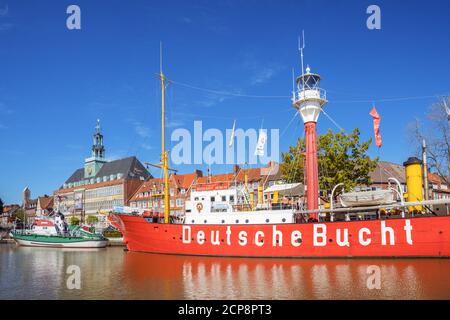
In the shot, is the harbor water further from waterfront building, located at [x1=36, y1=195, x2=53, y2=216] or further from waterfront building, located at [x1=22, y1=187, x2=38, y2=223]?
waterfront building, located at [x1=22, y1=187, x2=38, y2=223]

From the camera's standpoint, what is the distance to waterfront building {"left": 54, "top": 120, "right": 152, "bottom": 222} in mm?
84562

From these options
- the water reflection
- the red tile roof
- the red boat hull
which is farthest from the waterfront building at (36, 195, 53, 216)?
the water reflection

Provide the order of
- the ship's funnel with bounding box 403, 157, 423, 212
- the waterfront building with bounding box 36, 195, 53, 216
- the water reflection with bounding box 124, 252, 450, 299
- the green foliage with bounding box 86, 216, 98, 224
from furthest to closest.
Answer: the waterfront building with bounding box 36, 195, 53, 216 < the green foliage with bounding box 86, 216, 98, 224 < the ship's funnel with bounding box 403, 157, 423, 212 < the water reflection with bounding box 124, 252, 450, 299

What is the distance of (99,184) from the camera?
89.8 meters

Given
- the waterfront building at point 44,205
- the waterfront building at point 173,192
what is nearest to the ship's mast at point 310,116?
the waterfront building at point 173,192

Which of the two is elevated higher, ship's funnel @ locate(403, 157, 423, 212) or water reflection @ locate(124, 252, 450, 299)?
ship's funnel @ locate(403, 157, 423, 212)

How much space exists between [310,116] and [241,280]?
15.4 metres

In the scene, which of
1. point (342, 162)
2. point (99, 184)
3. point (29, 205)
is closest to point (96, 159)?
point (99, 184)

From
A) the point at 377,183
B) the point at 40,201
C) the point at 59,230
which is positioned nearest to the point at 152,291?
the point at 59,230

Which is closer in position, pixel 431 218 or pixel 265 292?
pixel 265 292

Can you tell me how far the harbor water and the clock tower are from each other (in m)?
70.9
